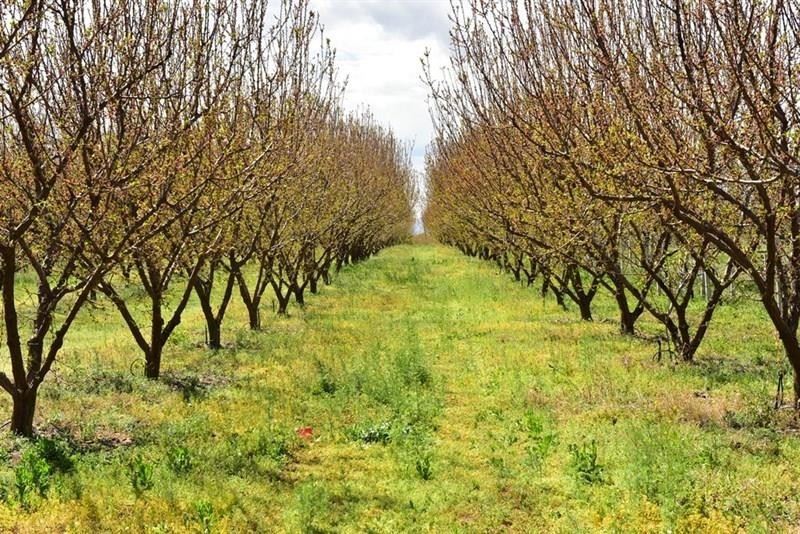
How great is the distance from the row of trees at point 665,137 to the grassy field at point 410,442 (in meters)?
1.73

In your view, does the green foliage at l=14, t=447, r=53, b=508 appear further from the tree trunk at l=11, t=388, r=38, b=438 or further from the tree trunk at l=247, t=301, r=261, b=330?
the tree trunk at l=247, t=301, r=261, b=330

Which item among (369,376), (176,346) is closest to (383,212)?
(176,346)

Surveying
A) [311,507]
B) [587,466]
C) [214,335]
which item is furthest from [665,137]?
[214,335]

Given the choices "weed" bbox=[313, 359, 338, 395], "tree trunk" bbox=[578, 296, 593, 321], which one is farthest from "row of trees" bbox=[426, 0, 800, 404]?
"weed" bbox=[313, 359, 338, 395]

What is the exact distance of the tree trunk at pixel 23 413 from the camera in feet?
25.7

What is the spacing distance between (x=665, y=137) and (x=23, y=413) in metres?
7.85

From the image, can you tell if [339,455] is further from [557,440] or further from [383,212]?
[383,212]

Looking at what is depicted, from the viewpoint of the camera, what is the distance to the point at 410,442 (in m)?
8.59

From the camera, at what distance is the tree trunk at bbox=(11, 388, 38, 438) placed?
25.7 ft

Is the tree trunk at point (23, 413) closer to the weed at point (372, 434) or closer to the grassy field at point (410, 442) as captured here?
the grassy field at point (410, 442)

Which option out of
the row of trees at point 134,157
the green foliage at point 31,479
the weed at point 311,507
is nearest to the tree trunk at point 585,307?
the row of trees at point 134,157

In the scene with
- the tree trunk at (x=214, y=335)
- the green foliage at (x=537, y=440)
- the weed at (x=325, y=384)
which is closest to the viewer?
the green foliage at (x=537, y=440)

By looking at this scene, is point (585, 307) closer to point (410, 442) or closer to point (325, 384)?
point (325, 384)

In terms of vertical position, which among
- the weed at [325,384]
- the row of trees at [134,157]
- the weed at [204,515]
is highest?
the row of trees at [134,157]
